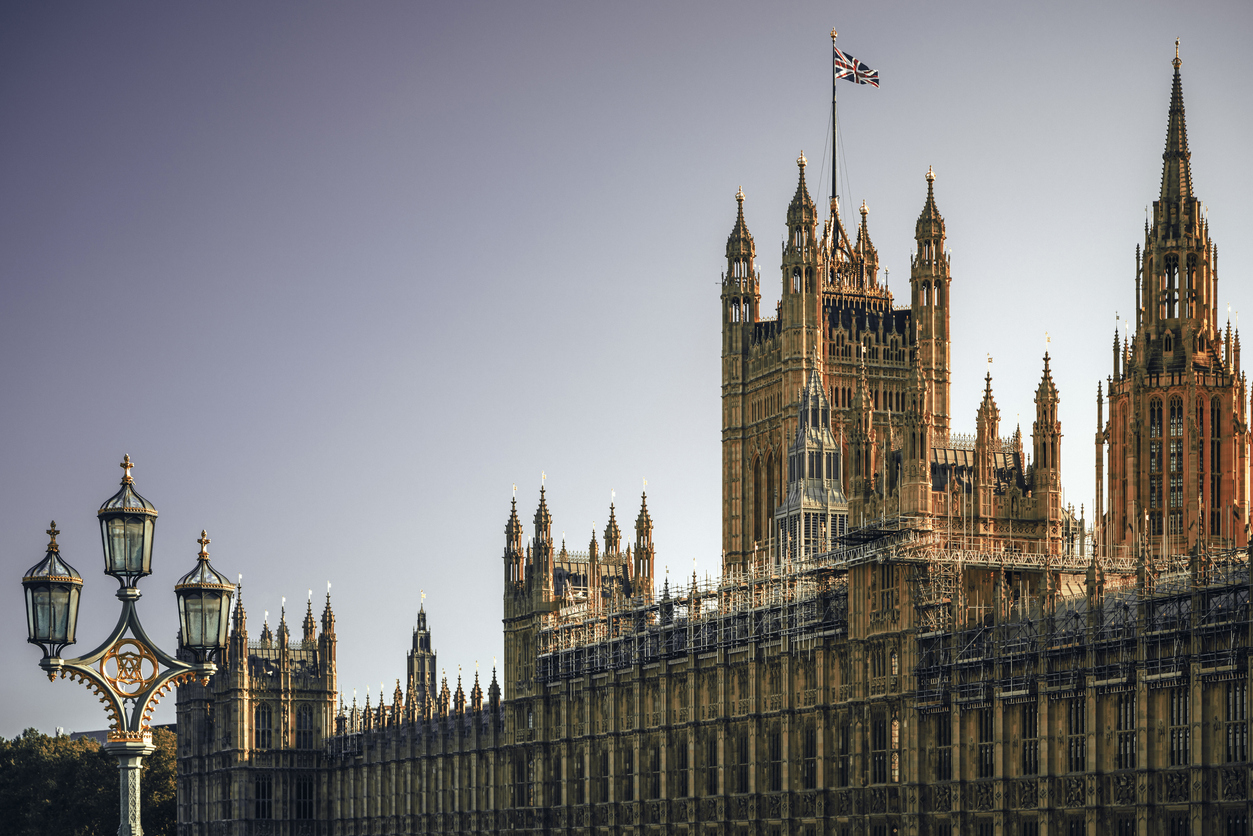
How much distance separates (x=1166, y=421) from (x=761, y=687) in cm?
4738

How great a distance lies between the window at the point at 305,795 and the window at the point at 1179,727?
121 meters

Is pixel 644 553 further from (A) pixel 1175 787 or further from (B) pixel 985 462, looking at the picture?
(A) pixel 1175 787

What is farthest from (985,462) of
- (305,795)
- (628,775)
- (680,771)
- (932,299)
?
(305,795)

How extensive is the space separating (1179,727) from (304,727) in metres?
123

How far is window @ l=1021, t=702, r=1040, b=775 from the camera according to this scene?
8956 centimetres

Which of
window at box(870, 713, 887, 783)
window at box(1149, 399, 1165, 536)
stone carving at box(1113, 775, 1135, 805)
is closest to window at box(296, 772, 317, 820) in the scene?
window at box(1149, 399, 1165, 536)

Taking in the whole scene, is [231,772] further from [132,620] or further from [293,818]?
[132,620]

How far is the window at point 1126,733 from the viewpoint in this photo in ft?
274

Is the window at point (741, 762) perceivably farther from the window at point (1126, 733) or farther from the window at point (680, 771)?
the window at point (1126, 733)

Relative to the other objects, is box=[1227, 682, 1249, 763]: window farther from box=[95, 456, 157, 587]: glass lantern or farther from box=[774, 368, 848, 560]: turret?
box=[774, 368, 848, 560]: turret

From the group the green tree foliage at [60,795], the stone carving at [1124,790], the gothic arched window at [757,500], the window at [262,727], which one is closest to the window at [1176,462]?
the gothic arched window at [757,500]

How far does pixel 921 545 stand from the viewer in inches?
3910

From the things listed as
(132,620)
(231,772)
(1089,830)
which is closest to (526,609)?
(231,772)

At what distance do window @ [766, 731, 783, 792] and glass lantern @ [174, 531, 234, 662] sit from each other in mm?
73316
